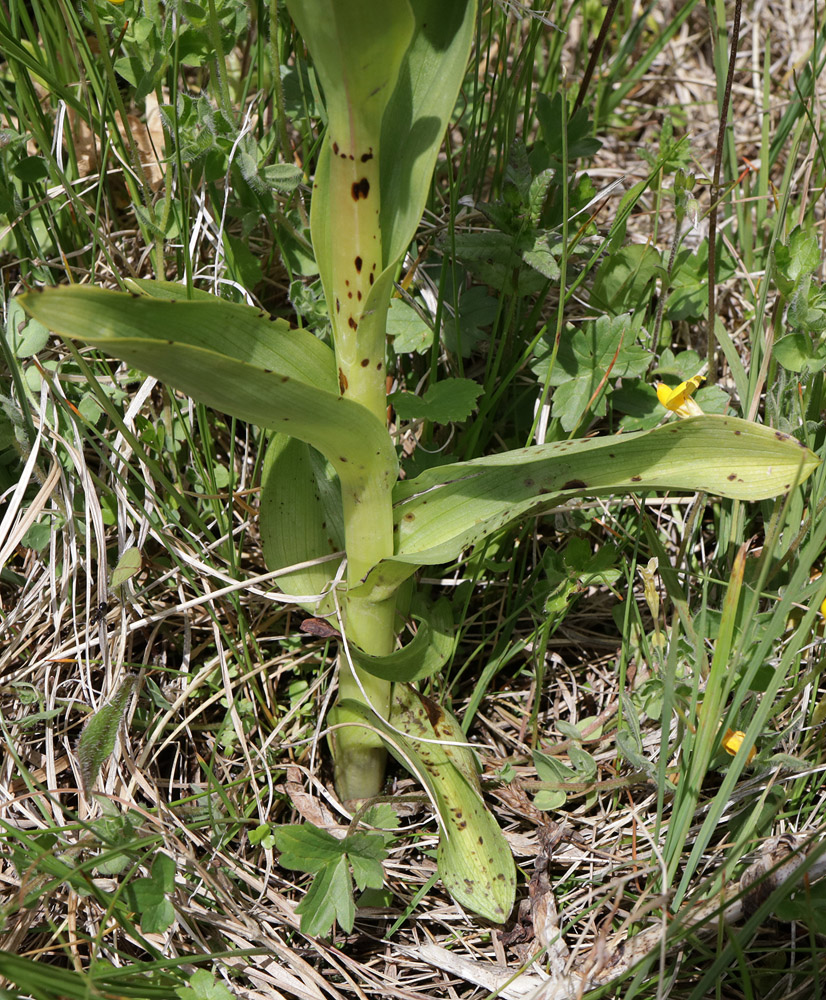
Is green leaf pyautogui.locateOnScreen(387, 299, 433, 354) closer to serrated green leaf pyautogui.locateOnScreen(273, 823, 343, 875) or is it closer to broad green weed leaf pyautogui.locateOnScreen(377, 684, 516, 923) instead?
broad green weed leaf pyautogui.locateOnScreen(377, 684, 516, 923)

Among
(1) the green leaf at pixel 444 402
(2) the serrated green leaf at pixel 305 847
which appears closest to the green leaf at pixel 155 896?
(2) the serrated green leaf at pixel 305 847

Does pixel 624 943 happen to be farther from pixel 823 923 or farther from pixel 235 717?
pixel 235 717

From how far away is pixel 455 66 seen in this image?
104 cm

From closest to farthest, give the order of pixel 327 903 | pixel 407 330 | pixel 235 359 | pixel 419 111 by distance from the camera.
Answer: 1. pixel 235 359
2. pixel 419 111
3. pixel 327 903
4. pixel 407 330

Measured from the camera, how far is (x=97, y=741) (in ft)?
4.03

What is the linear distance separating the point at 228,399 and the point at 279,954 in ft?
2.77

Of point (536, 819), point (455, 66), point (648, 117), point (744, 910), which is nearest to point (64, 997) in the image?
point (536, 819)

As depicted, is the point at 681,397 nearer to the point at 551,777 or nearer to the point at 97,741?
the point at 551,777

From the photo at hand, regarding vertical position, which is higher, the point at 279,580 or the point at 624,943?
the point at 279,580

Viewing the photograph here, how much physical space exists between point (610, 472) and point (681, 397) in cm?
37

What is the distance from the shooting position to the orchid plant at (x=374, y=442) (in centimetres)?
90

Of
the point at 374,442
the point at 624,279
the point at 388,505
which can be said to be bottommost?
the point at 388,505

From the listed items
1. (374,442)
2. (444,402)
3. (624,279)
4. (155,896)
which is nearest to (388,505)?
(374,442)

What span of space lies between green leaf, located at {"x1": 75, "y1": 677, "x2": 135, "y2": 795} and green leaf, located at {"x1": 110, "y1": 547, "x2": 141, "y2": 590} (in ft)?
0.83
